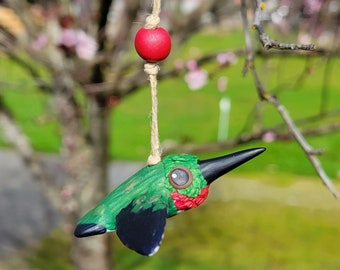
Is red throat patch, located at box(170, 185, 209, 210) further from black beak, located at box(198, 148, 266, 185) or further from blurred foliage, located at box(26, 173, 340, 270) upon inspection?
blurred foliage, located at box(26, 173, 340, 270)

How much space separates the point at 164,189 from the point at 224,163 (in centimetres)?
10

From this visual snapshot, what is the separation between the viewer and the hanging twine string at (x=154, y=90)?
0.87 m

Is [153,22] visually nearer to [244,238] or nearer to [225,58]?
[225,58]

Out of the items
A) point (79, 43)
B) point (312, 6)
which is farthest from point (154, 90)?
point (312, 6)

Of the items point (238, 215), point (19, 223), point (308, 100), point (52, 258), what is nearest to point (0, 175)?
point (19, 223)

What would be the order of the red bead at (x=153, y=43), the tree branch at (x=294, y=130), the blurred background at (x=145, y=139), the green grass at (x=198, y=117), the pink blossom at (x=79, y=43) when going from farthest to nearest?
1. the green grass at (x=198, y=117)
2. the blurred background at (x=145, y=139)
3. the pink blossom at (x=79, y=43)
4. the tree branch at (x=294, y=130)
5. the red bead at (x=153, y=43)

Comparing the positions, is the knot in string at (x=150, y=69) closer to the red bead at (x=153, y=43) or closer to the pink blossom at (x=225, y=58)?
the red bead at (x=153, y=43)

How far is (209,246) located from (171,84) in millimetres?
9399

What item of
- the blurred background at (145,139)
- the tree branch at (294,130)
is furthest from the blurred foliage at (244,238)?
the tree branch at (294,130)

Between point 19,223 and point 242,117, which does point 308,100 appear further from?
point 19,223

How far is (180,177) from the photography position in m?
0.91

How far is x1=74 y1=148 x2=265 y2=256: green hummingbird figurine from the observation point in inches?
34.8

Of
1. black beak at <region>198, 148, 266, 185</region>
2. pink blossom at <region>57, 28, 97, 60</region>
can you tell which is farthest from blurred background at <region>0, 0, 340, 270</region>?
black beak at <region>198, 148, 266, 185</region>

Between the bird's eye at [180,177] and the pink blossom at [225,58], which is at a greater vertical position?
the bird's eye at [180,177]
